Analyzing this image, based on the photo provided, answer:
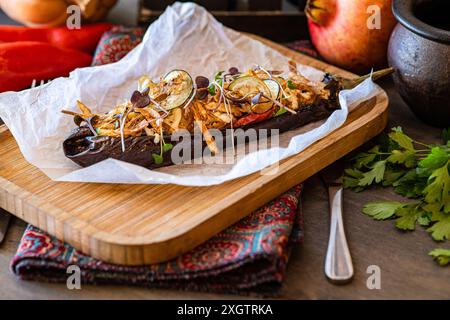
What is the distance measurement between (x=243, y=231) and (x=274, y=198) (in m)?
0.20

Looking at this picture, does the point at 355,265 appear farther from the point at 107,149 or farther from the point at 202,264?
the point at 107,149

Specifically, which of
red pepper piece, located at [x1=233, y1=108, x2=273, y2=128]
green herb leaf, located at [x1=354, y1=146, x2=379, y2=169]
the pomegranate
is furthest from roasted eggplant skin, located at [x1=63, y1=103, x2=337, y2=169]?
the pomegranate

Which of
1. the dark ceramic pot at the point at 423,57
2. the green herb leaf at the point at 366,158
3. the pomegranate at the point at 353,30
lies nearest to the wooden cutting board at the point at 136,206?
the green herb leaf at the point at 366,158

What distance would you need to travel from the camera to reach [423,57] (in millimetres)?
2561

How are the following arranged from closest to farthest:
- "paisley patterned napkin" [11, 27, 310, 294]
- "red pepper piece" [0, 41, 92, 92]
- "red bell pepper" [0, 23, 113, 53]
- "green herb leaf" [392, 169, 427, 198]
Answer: "paisley patterned napkin" [11, 27, 310, 294], "green herb leaf" [392, 169, 427, 198], "red pepper piece" [0, 41, 92, 92], "red bell pepper" [0, 23, 113, 53]

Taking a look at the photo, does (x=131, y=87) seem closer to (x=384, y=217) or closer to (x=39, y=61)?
(x=39, y=61)

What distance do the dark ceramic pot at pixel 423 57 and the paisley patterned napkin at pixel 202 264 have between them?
2.85 ft

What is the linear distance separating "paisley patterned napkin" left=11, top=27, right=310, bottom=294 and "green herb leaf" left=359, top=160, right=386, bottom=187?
409 mm

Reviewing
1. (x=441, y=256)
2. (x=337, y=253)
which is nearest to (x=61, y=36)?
(x=337, y=253)

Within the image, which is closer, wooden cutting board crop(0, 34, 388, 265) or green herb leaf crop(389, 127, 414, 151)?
wooden cutting board crop(0, 34, 388, 265)

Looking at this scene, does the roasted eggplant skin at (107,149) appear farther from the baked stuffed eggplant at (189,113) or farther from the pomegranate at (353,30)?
the pomegranate at (353,30)

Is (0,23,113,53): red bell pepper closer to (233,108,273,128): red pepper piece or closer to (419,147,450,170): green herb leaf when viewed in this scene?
(233,108,273,128): red pepper piece

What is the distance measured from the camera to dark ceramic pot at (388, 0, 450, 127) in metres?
2.51

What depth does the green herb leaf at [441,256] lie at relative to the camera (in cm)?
207
